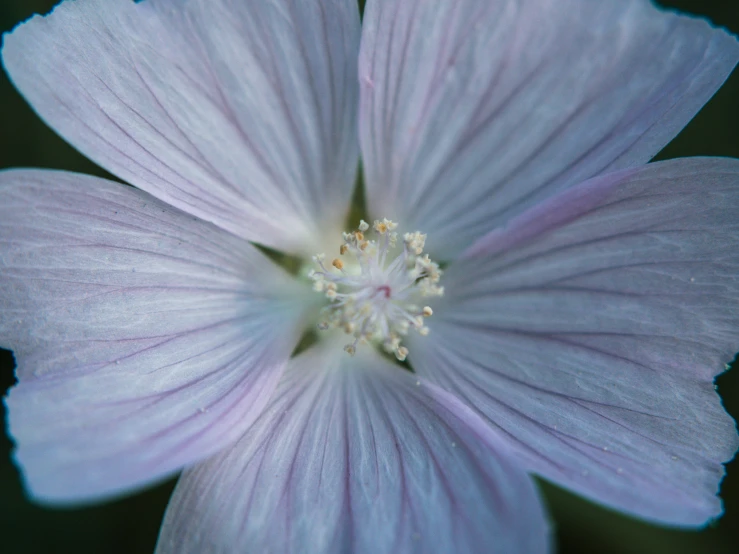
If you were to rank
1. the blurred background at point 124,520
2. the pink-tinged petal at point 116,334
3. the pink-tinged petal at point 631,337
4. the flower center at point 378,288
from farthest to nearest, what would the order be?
the blurred background at point 124,520 → the flower center at point 378,288 → the pink-tinged petal at point 631,337 → the pink-tinged petal at point 116,334

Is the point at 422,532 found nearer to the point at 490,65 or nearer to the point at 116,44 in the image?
the point at 490,65

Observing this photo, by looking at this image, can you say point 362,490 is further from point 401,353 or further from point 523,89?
point 523,89

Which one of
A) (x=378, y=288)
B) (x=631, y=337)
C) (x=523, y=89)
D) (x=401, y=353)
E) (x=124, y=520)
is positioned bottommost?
(x=124, y=520)

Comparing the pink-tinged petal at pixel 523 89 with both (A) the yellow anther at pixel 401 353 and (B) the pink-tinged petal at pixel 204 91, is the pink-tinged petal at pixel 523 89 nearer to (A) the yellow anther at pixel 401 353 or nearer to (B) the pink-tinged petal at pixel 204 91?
(B) the pink-tinged petal at pixel 204 91

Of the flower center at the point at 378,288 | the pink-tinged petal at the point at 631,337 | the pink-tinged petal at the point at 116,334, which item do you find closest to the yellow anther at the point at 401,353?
the flower center at the point at 378,288

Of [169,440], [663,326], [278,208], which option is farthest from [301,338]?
[663,326]

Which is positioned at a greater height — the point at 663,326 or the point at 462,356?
the point at 663,326

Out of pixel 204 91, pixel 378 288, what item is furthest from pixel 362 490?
pixel 204 91
